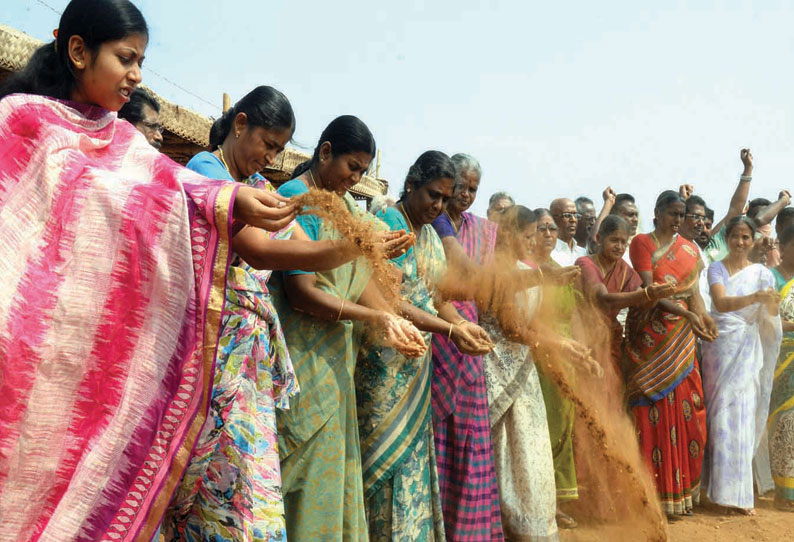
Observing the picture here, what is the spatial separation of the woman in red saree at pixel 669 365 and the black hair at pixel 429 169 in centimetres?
299

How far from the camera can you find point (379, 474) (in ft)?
14.2

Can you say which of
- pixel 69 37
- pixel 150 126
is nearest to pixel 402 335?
pixel 150 126

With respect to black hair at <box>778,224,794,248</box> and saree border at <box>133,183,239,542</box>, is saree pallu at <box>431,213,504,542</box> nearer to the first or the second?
saree border at <box>133,183,239,542</box>

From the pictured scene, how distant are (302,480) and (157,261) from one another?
159 cm

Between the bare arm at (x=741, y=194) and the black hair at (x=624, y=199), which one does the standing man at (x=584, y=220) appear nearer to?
the black hair at (x=624, y=199)

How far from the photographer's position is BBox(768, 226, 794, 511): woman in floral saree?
803cm

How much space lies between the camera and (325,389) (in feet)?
12.4

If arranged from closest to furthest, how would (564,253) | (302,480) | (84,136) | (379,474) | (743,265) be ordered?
(84,136)
(302,480)
(379,474)
(564,253)
(743,265)

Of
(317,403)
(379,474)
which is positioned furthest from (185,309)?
(379,474)

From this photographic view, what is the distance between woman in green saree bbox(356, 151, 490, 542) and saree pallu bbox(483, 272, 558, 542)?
882 mm

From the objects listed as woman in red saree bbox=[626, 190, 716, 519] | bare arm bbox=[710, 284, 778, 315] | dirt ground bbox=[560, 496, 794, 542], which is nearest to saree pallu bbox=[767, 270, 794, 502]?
dirt ground bbox=[560, 496, 794, 542]

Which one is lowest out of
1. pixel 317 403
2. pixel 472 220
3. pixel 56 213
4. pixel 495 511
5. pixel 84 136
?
pixel 495 511

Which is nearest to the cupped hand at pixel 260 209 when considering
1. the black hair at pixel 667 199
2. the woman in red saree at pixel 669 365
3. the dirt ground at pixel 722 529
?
the dirt ground at pixel 722 529

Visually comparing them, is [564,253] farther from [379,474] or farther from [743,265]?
[379,474]
